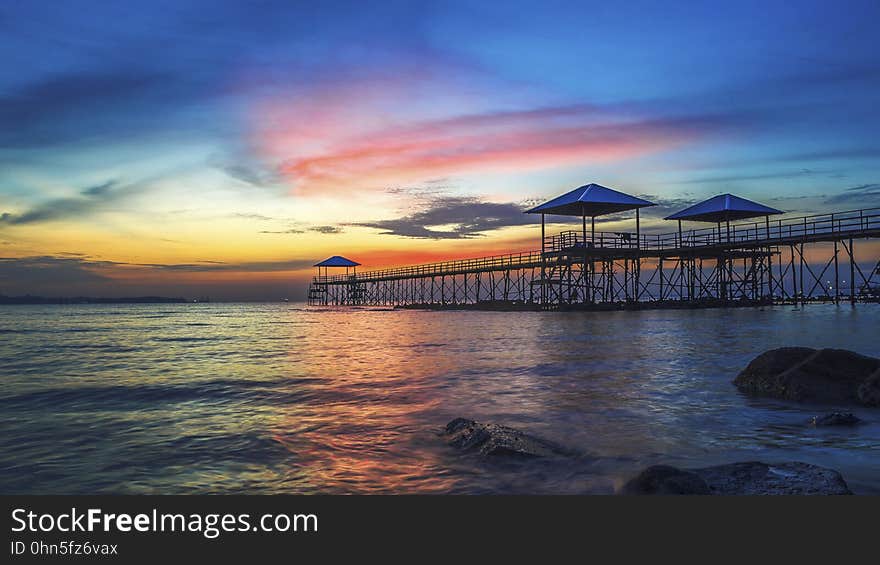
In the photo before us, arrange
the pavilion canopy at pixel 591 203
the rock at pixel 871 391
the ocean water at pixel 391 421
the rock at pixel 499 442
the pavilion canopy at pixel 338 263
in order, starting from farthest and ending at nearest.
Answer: the pavilion canopy at pixel 338 263
the pavilion canopy at pixel 591 203
the rock at pixel 871 391
the rock at pixel 499 442
the ocean water at pixel 391 421

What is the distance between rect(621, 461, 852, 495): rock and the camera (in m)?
3.94

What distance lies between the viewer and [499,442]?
576cm

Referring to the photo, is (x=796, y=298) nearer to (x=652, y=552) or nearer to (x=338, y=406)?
(x=338, y=406)

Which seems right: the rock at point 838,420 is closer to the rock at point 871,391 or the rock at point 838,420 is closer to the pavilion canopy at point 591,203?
the rock at point 871,391

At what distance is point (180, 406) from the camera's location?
9.57 meters

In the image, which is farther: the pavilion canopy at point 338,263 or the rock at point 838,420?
the pavilion canopy at point 338,263

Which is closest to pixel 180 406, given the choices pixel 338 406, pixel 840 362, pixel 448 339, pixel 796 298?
pixel 338 406

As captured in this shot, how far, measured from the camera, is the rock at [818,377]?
7.75 meters

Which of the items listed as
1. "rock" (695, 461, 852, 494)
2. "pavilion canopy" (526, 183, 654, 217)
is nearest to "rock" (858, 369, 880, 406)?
"rock" (695, 461, 852, 494)

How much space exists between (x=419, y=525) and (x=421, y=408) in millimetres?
5388

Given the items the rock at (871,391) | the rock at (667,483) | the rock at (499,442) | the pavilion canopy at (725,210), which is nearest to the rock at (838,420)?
the rock at (871,391)

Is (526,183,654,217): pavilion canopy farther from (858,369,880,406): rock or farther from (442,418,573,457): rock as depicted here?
(442,418,573,457): rock

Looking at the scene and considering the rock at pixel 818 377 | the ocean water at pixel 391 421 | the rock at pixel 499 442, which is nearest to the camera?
the ocean water at pixel 391 421

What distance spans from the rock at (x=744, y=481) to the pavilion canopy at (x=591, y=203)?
33089 millimetres
